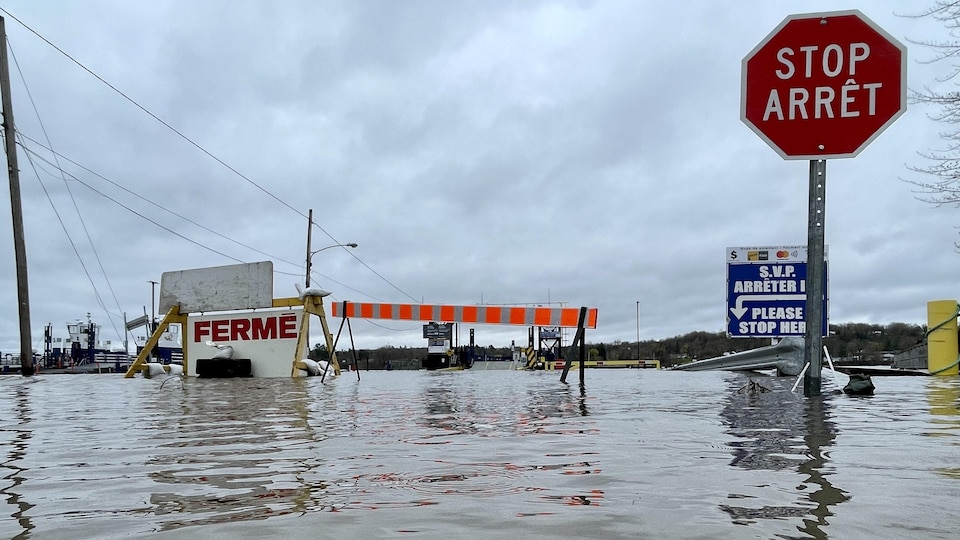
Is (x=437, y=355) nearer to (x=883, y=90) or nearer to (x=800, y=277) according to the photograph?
(x=800, y=277)

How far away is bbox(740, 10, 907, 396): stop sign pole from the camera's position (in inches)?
283

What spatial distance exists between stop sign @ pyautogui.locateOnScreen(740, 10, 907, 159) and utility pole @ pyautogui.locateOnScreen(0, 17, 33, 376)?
20.4 meters

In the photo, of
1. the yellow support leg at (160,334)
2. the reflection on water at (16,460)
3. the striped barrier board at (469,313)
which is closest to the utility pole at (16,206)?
the yellow support leg at (160,334)

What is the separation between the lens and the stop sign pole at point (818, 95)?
7.18 m

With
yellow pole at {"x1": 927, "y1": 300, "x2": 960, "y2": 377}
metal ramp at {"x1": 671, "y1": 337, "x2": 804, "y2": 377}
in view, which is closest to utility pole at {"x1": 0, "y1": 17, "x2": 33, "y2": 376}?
metal ramp at {"x1": 671, "y1": 337, "x2": 804, "y2": 377}

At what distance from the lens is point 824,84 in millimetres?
7359

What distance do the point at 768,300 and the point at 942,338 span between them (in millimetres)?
2721

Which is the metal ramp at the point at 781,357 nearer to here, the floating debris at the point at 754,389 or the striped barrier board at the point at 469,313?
the striped barrier board at the point at 469,313

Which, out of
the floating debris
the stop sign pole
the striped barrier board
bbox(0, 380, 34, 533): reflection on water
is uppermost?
the stop sign pole

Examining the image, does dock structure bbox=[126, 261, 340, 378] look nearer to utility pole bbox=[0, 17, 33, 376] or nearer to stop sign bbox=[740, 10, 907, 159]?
utility pole bbox=[0, 17, 33, 376]

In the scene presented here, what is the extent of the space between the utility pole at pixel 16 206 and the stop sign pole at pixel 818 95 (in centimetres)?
2038

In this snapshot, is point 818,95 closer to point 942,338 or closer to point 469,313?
point 942,338

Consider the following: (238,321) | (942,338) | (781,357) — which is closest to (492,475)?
(781,357)

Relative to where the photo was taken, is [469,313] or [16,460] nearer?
[16,460]
